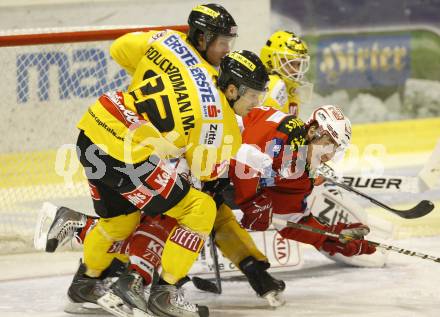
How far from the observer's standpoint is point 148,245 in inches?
160

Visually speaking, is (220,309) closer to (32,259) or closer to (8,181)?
(32,259)

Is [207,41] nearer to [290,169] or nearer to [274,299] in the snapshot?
[290,169]

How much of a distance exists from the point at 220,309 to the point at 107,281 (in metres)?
0.51

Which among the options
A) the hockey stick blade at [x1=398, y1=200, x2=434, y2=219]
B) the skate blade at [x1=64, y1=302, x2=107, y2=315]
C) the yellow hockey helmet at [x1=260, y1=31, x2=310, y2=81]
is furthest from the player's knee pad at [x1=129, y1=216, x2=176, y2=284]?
the yellow hockey helmet at [x1=260, y1=31, x2=310, y2=81]

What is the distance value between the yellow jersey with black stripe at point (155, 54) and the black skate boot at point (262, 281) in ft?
2.88

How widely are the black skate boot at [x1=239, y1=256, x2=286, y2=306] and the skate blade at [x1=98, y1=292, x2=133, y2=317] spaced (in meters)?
0.64

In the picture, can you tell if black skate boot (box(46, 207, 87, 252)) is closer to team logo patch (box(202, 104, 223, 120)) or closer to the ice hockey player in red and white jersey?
the ice hockey player in red and white jersey

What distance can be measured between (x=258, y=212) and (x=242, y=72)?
0.73 m

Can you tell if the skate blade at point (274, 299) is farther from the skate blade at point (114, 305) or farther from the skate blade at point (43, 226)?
the skate blade at point (43, 226)

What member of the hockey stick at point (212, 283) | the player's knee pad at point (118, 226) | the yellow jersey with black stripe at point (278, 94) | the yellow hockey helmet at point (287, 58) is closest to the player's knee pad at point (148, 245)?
the player's knee pad at point (118, 226)

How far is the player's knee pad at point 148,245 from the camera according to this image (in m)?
4.04

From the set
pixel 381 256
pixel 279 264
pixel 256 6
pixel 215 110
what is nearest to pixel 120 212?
pixel 215 110

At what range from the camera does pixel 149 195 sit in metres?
3.89

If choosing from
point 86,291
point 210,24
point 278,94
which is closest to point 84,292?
point 86,291
